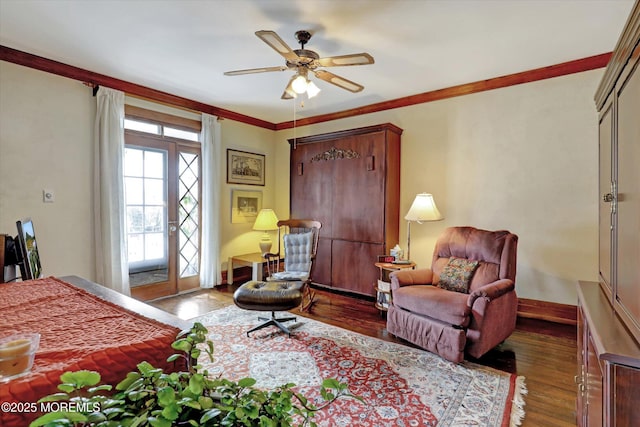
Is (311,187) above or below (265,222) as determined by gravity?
above

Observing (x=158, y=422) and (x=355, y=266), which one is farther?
(x=355, y=266)

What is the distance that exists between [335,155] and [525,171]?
2.27m

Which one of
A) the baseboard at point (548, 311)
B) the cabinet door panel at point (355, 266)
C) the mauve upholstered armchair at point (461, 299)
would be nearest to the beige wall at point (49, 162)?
the cabinet door panel at point (355, 266)

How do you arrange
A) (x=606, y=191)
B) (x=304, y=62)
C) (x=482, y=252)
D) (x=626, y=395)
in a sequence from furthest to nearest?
(x=482, y=252)
(x=304, y=62)
(x=606, y=191)
(x=626, y=395)

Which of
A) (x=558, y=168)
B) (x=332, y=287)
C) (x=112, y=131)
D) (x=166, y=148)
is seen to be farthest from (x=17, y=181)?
(x=558, y=168)

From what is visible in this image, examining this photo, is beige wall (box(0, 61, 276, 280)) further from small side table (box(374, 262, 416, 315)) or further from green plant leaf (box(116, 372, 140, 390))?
green plant leaf (box(116, 372, 140, 390))

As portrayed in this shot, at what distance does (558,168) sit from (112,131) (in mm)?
4797

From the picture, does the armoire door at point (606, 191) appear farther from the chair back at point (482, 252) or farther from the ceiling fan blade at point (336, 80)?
the ceiling fan blade at point (336, 80)

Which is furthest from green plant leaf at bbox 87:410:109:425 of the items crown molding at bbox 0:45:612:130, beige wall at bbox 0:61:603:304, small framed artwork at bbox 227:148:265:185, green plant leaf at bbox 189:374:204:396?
small framed artwork at bbox 227:148:265:185

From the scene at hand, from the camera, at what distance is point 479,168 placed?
3.75 meters

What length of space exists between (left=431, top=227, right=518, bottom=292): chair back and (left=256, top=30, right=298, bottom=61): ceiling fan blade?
2239 mm

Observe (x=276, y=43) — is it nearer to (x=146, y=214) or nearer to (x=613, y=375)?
(x=613, y=375)

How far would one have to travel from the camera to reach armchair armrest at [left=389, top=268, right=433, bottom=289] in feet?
9.94

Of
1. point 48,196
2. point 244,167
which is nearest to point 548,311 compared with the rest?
point 244,167
